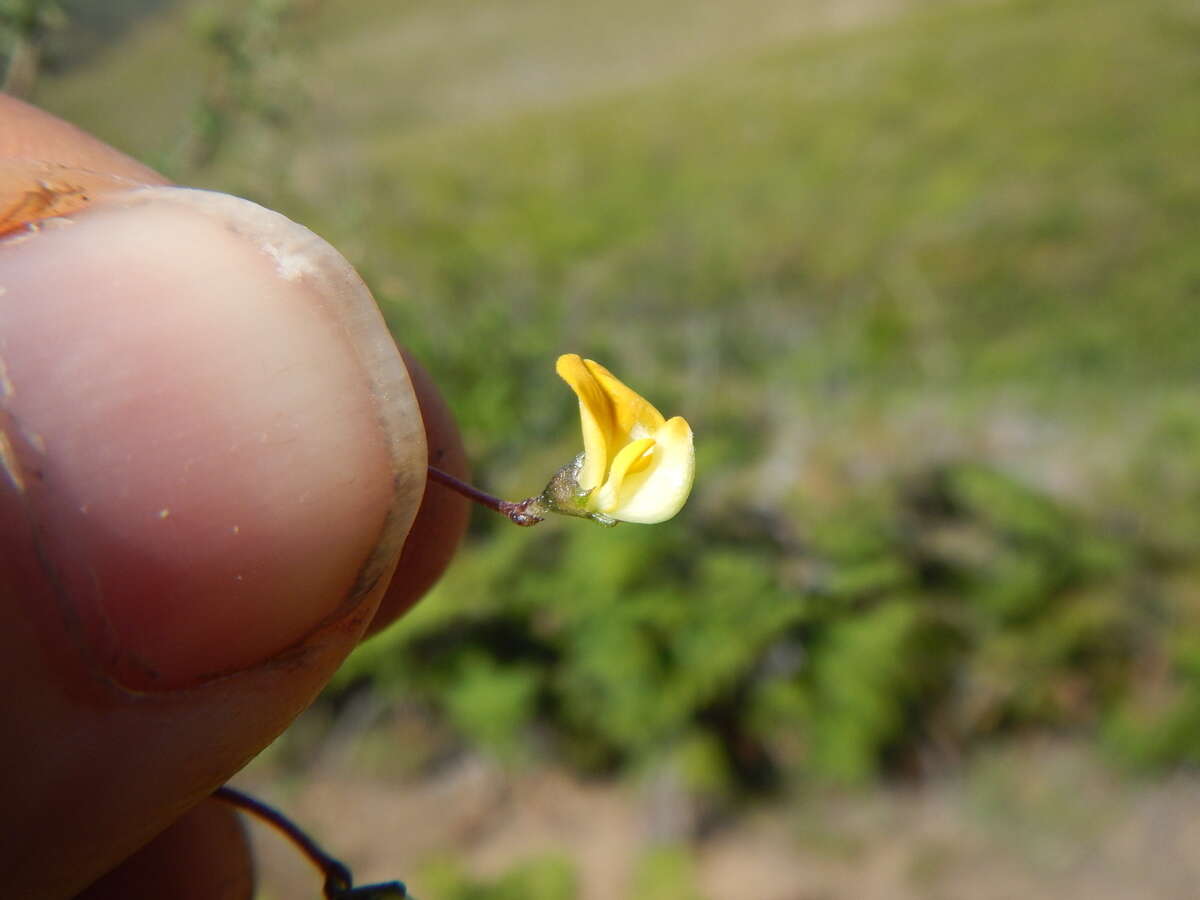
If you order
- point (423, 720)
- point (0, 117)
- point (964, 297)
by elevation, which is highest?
point (0, 117)

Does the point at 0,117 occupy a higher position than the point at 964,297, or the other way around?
the point at 0,117

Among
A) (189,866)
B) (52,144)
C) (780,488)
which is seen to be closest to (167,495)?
(52,144)

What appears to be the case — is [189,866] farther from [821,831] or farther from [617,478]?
[821,831]

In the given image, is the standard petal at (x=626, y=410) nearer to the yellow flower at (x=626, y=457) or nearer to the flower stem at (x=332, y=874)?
the yellow flower at (x=626, y=457)

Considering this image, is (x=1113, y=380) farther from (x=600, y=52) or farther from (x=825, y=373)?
(x=600, y=52)

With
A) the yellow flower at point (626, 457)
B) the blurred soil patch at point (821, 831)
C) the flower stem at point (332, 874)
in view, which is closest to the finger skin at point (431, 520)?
the flower stem at point (332, 874)

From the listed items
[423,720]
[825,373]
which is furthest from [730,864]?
[825,373]

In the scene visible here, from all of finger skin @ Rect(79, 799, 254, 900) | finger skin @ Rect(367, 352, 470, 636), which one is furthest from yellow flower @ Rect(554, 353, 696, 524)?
finger skin @ Rect(79, 799, 254, 900)
